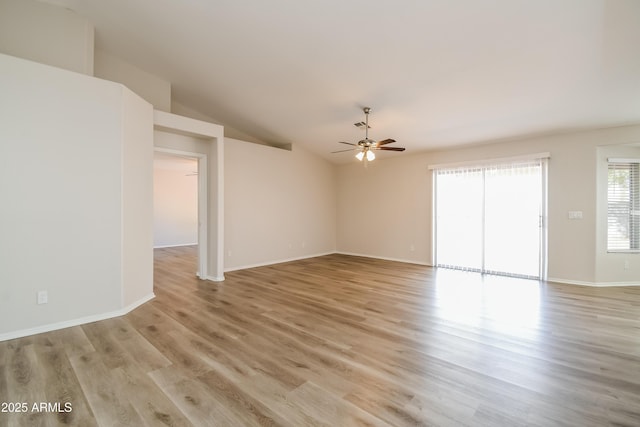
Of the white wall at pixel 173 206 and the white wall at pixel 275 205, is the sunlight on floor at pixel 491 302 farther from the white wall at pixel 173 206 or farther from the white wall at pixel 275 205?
the white wall at pixel 173 206

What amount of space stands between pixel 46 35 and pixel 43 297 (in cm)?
319

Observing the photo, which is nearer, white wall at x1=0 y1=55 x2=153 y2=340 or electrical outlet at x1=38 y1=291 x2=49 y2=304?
white wall at x1=0 y1=55 x2=153 y2=340

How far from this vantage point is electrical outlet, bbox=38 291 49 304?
3051 millimetres

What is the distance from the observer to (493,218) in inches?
234

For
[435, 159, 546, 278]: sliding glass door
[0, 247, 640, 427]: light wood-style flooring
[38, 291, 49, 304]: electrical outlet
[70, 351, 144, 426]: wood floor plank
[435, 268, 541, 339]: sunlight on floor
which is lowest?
[70, 351, 144, 426]: wood floor plank

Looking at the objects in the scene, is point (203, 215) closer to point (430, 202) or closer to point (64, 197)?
point (64, 197)

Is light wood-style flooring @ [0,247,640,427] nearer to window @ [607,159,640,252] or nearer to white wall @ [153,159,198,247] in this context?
window @ [607,159,640,252]

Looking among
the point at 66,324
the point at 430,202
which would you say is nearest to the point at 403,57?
the point at 430,202

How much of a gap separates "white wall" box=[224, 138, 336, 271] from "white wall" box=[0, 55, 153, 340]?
7.75 ft

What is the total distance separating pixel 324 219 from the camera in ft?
27.9

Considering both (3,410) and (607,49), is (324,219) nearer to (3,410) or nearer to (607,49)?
(607,49)

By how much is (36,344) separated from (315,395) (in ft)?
9.43

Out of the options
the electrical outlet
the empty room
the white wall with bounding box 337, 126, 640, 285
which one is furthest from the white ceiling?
the electrical outlet

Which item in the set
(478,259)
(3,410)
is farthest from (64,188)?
(478,259)
